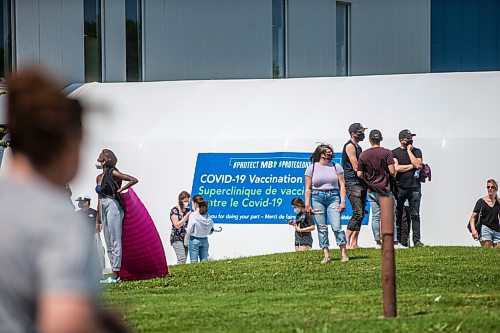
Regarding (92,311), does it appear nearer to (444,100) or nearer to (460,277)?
(460,277)

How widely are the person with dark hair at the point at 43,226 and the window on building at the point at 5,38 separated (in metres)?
26.5

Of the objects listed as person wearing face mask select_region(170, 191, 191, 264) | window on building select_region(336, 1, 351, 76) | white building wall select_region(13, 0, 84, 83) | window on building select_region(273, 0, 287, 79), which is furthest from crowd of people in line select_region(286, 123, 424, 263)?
window on building select_region(336, 1, 351, 76)

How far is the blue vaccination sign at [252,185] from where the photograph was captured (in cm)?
2108

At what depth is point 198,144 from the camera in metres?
22.5

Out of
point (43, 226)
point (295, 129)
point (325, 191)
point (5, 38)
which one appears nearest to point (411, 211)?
point (325, 191)

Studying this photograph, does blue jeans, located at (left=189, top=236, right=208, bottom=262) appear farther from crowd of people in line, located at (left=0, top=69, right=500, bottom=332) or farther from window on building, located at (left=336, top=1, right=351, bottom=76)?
window on building, located at (left=336, top=1, right=351, bottom=76)

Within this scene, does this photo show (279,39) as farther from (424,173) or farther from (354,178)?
(354,178)

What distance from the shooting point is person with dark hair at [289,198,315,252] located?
62.4ft

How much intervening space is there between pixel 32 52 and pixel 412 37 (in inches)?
521

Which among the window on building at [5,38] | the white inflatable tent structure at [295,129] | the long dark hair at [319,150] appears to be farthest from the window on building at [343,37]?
the long dark hair at [319,150]

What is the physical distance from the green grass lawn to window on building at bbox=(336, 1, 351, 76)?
1865 centimetres

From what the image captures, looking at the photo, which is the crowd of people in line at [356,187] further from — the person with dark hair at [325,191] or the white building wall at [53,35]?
the white building wall at [53,35]

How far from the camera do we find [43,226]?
9.05 feet

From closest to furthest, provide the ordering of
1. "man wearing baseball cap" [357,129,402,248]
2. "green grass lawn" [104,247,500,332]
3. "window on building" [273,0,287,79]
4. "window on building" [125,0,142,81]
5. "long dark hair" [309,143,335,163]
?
1. "green grass lawn" [104,247,500,332]
2. "long dark hair" [309,143,335,163]
3. "man wearing baseball cap" [357,129,402,248]
4. "window on building" [125,0,142,81]
5. "window on building" [273,0,287,79]
